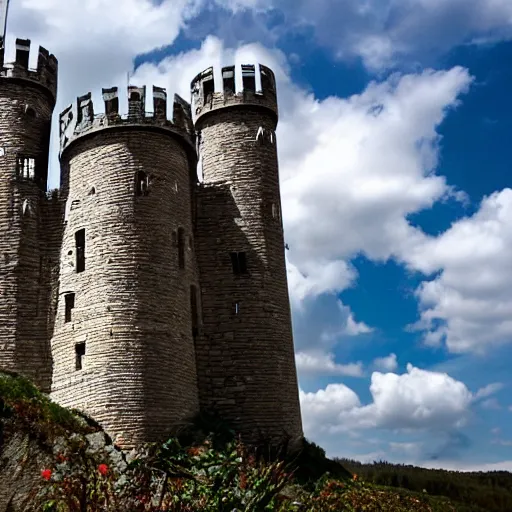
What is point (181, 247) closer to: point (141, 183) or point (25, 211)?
point (141, 183)

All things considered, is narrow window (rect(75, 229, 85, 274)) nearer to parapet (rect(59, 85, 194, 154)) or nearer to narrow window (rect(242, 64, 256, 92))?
parapet (rect(59, 85, 194, 154))

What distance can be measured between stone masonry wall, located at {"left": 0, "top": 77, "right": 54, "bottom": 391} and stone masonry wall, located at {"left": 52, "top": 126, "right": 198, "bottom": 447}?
2.70ft

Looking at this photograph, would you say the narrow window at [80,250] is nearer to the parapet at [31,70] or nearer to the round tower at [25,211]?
the round tower at [25,211]

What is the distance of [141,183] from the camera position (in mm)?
25453

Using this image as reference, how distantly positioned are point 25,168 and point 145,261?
642 centimetres

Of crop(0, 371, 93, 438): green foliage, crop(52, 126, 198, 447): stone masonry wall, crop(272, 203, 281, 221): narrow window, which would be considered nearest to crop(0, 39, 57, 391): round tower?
crop(52, 126, 198, 447): stone masonry wall

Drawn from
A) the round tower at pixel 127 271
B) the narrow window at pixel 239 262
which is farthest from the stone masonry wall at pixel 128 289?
the narrow window at pixel 239 262

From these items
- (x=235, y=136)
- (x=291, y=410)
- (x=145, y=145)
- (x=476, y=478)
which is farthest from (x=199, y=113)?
(x=476, y=478)

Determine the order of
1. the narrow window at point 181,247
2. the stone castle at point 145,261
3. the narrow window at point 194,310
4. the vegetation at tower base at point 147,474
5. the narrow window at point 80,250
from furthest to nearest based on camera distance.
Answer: the narrow window at point 194,310 < the narrow window at point 181,247 < the narrow window at point 80,250 < the stone castle at point 145,261 < the vegetation at tower base at point 147,474

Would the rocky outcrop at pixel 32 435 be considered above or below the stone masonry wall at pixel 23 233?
below

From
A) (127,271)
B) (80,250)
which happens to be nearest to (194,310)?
(127,271)

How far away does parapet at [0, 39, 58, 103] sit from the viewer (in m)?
28.4

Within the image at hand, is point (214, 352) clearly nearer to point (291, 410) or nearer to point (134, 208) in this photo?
point (291, 410)

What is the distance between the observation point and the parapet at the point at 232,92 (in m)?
29.9
